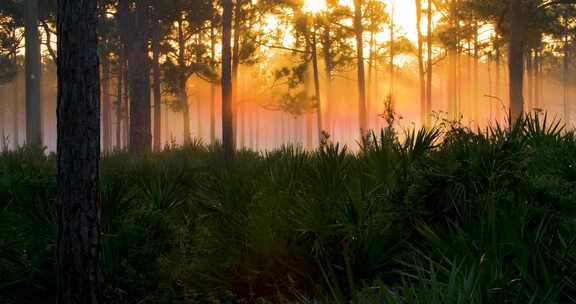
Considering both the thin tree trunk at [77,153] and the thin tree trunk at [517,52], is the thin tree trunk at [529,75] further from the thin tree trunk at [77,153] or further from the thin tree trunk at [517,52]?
the thin tree trunk at [77,153]

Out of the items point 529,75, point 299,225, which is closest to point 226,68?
point 299,225

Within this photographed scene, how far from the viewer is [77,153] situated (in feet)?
15.6

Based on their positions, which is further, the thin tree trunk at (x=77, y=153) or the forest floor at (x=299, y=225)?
the forest floor at (x=299, y=225)

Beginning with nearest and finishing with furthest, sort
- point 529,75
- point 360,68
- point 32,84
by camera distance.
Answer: point 32,84 < point 360,68 < point 529,75

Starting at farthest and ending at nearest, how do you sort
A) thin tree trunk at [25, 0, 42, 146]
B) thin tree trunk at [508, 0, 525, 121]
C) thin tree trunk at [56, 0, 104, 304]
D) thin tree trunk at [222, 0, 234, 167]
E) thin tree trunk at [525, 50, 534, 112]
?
thin tree trunk at [525, 50, 534, 112] → thin tree trunk at [25, 0, 42, 146] → thin tree trunk at [508, 0, 525, 121] → thin tree trunk at [222, 0, 234, 167] → thin tree trunk at [56, 0, 104, 304]

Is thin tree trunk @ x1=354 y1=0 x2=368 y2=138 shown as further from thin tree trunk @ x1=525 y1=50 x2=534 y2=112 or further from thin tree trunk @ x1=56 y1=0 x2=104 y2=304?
thin tree trunk @ x1=56 y1=0 x2=104 y2=304

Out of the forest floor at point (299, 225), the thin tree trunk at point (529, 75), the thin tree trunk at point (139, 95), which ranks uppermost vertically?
the thin tree trunk at point (529, 75)

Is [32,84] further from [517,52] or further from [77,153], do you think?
[77,153]

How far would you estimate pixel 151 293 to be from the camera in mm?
5637

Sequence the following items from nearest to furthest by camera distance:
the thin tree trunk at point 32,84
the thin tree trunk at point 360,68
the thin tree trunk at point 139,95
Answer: the thin tree trunk at point 139,95 < the thin tree trunk at point 32,84 < the thin tree trunk at point 360,68

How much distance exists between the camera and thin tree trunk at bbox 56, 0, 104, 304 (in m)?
4.72

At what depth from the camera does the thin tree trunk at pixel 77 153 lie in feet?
15.5

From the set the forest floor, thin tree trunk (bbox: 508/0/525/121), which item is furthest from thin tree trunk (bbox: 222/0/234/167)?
the forest floor

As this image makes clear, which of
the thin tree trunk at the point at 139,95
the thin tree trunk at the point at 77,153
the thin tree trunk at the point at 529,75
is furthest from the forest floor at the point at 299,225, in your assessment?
the thin tree trunk at the point at 529,75
